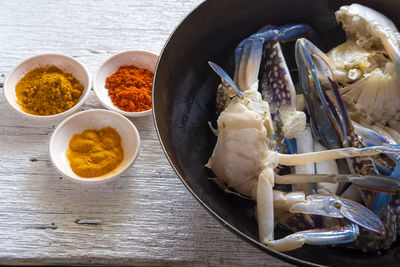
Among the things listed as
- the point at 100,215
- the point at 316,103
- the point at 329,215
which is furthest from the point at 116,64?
the point at 329,215

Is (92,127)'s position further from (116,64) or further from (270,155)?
(270,155)

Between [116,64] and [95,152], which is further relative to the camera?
[116,64]

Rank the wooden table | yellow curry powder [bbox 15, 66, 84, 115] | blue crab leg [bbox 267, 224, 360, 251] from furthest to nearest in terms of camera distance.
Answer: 1. yellow curry powder [bbox 15, 66, 84, 115]
2. the wooden table
3. blue crab leg [bbox 267, 224, 360, 251]

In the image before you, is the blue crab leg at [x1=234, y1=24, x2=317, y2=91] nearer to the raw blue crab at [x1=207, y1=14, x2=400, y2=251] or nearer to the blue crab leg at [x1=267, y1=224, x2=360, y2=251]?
the raw blue crab at [x1=207, y1=14, x2=400, y2=251]

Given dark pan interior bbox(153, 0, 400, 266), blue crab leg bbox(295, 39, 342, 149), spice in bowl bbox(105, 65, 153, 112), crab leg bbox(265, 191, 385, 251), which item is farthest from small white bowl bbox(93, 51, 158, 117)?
crab leg bbox(265, 191, 385, 251)

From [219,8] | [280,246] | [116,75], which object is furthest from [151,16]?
[280,246]

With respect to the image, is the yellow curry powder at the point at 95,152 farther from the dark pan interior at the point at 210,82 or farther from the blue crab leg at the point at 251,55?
the blue crab leg at the point at 251,55
